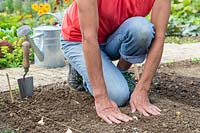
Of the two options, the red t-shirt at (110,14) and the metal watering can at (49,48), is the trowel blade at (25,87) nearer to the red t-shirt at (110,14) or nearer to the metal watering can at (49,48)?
the red t-shirt at (110,14)

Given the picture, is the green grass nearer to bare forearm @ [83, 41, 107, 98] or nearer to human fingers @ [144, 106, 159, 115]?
human fingers @ [144, 106, 159, 115]

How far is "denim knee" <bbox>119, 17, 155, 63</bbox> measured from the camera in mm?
3143

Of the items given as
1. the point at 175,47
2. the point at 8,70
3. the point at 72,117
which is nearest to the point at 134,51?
the point at 72,117

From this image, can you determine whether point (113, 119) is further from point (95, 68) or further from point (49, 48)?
point (49, 48)

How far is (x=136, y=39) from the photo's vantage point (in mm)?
3193

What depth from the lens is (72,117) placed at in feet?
10.1

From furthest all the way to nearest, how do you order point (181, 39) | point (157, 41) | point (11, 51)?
point (181, 39), point (11, 51), point (157, 41)

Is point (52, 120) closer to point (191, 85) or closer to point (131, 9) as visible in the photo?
point (131, 9)

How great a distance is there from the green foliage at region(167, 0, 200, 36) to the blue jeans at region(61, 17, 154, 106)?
12.7 ft

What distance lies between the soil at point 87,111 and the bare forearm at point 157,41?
0.72ft

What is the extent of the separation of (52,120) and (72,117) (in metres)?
0.12

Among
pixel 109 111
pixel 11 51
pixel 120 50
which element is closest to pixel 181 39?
pixel 11 51

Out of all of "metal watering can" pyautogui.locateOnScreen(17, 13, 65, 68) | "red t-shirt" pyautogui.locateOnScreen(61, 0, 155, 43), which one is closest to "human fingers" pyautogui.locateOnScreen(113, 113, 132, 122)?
"red t-shirt" pyautogui.locateOnScreen(61, 0, 155, 43)

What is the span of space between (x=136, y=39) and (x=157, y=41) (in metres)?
0.13
